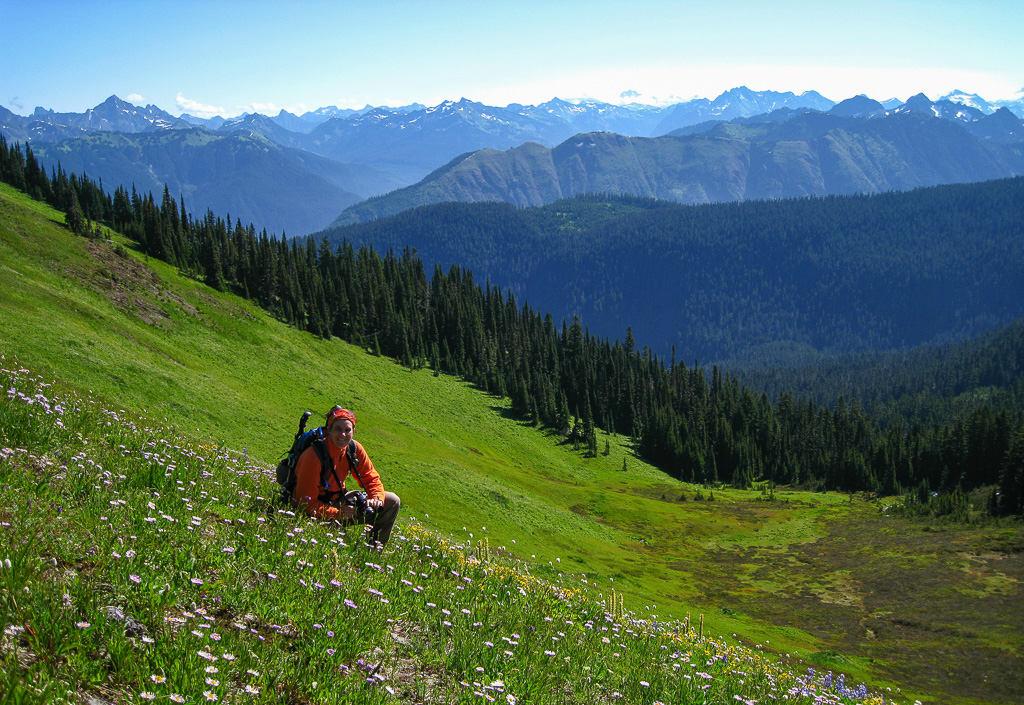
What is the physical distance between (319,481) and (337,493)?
1.30 feet

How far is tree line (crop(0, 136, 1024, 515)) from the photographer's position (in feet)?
382

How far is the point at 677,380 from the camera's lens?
176m

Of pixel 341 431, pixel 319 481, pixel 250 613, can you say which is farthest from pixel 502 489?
pixel 250 613

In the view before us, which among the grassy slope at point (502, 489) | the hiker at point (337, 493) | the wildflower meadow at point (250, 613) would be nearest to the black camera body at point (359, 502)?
the hiker at point (337, 493)

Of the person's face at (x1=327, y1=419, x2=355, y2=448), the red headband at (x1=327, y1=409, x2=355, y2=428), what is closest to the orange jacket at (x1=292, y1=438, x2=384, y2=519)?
the person's face at (x1=327, y1=419, x2=355, y2=448)

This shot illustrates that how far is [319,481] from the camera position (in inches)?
426

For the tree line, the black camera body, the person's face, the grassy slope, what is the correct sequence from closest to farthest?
1. the black camera body
2. the person's face
3. the grassy slope
4. the tree line

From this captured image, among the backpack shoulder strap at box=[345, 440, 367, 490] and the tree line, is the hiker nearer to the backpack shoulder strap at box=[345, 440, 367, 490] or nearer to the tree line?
the backpack shoulder strap at box=[345, 440, 367, 490]

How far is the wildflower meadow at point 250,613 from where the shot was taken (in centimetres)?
498

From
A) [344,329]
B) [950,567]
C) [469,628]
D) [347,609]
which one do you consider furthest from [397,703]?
[344,329]

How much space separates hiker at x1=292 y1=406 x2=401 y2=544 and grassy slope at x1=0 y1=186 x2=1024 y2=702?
2453 cm

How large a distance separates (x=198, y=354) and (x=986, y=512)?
12419 centimetres

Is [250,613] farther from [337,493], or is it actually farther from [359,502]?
[337,493]

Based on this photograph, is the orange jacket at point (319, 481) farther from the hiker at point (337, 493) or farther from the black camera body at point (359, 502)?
the black camera body at point (359, 502)
